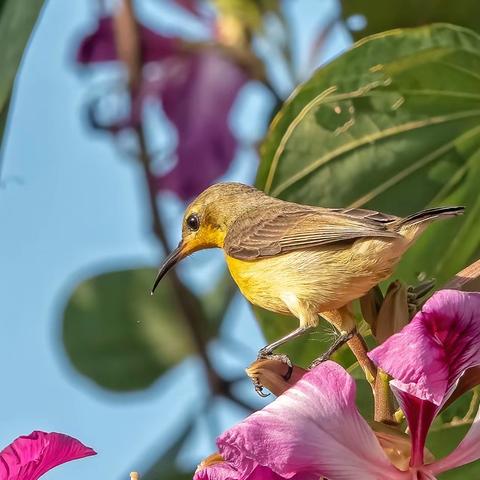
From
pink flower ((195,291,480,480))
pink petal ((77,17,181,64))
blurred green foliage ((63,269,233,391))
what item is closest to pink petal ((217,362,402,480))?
pink flower ((195,291,480,480))

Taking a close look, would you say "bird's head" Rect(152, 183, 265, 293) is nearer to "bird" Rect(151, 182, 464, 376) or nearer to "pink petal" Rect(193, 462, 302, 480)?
"bird" Rect(151, 182, 464, 376)

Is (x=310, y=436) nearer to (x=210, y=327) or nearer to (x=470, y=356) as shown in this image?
(x=470, y=356)

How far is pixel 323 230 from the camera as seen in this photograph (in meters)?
1.25

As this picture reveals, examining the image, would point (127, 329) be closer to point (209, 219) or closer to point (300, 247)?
point (209, 219)

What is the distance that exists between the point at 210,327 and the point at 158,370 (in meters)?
0.14

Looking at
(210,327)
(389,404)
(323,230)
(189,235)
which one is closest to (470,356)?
(389,404)

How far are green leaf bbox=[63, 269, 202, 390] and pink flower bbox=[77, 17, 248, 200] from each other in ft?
0.94

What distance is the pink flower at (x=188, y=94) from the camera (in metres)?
2.12

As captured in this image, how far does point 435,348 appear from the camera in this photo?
0.87m

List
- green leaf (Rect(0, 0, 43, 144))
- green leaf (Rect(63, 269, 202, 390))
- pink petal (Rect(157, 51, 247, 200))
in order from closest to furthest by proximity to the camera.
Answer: green leaf (Rect(0, 0, 43, 144)), pink petal (Rect(157, 51, 247, 200)), green leaf (Rect(63, 269, 202, 390))

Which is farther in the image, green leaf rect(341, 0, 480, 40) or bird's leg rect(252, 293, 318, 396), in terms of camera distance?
green leaf rect(341, 0, 480, 40)

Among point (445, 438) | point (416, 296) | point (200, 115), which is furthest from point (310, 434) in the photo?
point (200, 115)

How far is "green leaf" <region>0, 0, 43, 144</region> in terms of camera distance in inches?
39.4

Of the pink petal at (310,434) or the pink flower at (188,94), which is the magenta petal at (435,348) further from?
the pink flower at (188,94)
